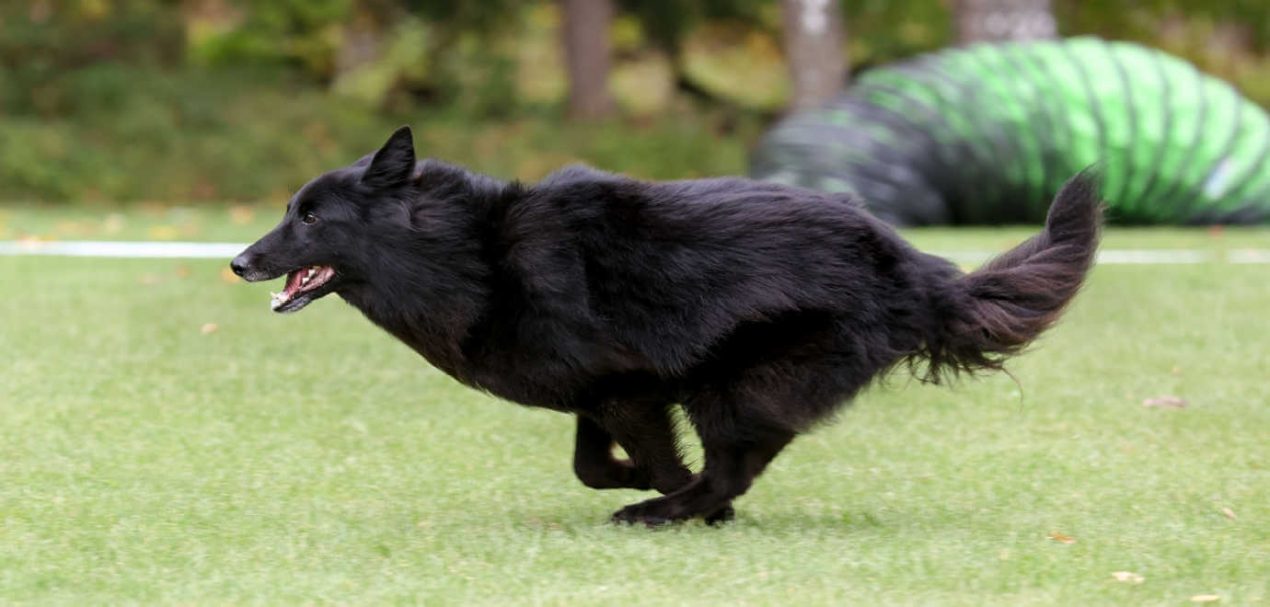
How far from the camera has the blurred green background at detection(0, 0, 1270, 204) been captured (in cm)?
2092

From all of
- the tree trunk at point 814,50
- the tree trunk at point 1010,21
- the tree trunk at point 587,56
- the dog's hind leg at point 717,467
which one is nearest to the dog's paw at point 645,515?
the dog's hind leg at point 717,467

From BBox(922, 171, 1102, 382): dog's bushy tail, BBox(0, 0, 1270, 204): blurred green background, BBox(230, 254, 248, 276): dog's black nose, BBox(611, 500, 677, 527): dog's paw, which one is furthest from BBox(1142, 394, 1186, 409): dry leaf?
BBox(0, 0, 1270, 204): blurred green background

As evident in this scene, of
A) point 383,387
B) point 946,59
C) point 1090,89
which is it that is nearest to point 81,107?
point 946,59

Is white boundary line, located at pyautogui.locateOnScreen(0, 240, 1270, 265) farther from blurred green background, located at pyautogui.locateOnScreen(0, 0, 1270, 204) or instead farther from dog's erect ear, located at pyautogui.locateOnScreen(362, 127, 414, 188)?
dog's erect ear, located at pyautogui.locateOnScreen(362, 127, 414, 188)

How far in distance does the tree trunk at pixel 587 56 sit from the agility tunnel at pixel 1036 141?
24.9 ft

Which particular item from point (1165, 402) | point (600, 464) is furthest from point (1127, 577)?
point (1165, 402)

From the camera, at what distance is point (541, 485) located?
5840mm

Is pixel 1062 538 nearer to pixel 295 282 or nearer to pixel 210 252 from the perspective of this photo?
pixel 295 282

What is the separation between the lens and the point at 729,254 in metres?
4.98

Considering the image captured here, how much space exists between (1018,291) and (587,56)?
58.2ft

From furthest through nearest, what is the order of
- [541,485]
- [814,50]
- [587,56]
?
[587,56], [814,50], [541,485]

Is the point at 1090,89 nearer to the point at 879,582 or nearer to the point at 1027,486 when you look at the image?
the point at 1027,486

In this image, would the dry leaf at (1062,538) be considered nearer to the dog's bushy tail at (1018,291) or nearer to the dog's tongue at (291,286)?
the dog's bushy tail at (1018,291)

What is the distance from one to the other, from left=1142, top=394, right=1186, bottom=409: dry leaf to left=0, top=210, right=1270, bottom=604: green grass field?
3.7 inches
